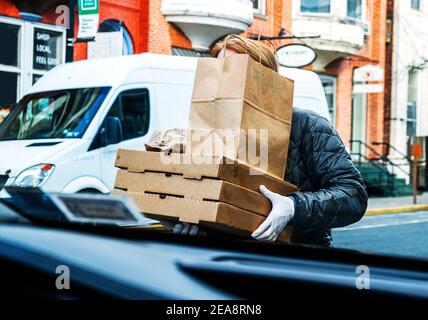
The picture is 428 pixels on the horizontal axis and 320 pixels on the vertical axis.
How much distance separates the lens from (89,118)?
9578mm

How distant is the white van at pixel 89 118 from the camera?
8.98 metres

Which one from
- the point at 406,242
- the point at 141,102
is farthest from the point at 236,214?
the point at 406,242

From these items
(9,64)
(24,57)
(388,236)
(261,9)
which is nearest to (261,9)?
(261,9)

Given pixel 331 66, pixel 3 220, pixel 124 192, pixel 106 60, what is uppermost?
pixel 331 66

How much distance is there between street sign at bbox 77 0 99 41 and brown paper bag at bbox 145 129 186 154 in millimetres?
10579

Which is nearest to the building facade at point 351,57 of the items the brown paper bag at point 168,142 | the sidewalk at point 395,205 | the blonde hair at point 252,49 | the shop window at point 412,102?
the shop window at point 412,102

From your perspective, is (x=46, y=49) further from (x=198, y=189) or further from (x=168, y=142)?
(x=198, y=189)

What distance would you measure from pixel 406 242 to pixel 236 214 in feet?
32.2

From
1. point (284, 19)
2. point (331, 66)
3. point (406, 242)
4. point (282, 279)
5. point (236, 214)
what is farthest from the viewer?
point (331, 66)

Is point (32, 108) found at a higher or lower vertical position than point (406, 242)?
higher

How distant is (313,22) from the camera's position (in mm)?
23016

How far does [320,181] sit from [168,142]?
0.56 meters

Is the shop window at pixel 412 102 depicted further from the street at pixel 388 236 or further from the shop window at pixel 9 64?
the shop window at pixel 9 64
